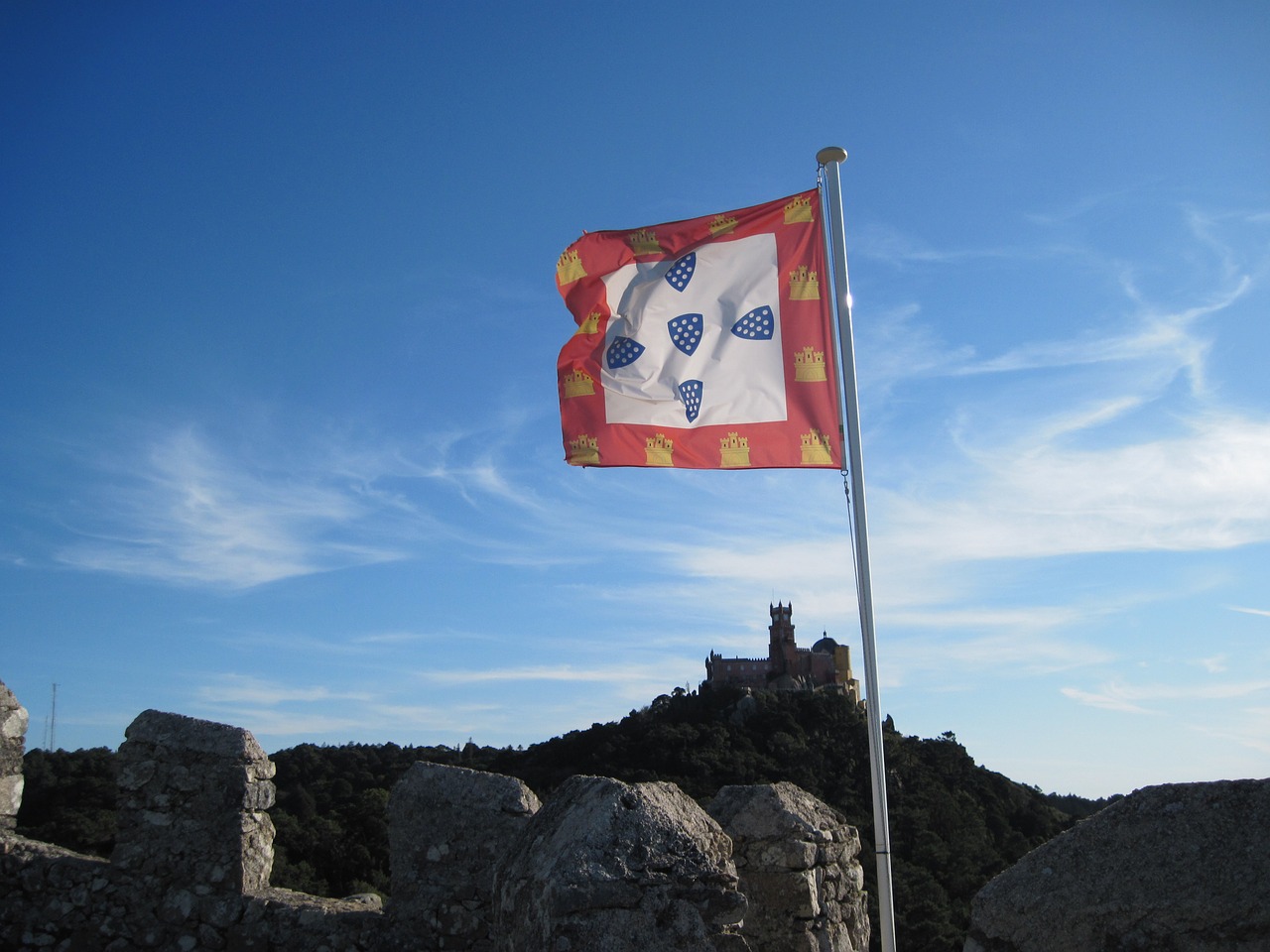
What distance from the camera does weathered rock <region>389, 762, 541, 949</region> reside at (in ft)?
18.9

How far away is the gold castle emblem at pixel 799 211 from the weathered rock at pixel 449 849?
4467mm

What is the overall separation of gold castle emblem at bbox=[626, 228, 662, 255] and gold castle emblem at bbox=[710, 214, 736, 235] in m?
0.45

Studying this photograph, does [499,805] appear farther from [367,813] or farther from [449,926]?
[367,813]

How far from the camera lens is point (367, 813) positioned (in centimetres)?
1014

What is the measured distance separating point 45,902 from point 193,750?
4.05ft

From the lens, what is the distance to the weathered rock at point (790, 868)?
17.3ft

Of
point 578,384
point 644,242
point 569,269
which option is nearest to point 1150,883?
point 578,384

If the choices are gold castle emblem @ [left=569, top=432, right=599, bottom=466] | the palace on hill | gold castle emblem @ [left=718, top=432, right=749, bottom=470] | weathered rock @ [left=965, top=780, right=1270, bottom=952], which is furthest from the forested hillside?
the palace on hill

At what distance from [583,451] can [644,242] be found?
66.8 inches

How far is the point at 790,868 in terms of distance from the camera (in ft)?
17.5

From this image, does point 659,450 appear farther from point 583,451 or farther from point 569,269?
point 569,269

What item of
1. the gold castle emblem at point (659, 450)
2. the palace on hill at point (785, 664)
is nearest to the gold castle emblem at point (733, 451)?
the gold castle emblem at point (659, 450)

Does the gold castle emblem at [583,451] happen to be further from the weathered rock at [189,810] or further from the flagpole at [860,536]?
the weathered rock at [189,810]

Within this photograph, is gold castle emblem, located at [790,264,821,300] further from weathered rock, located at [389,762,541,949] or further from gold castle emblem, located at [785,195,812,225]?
weathered rock, located at [389,762,541,949]
